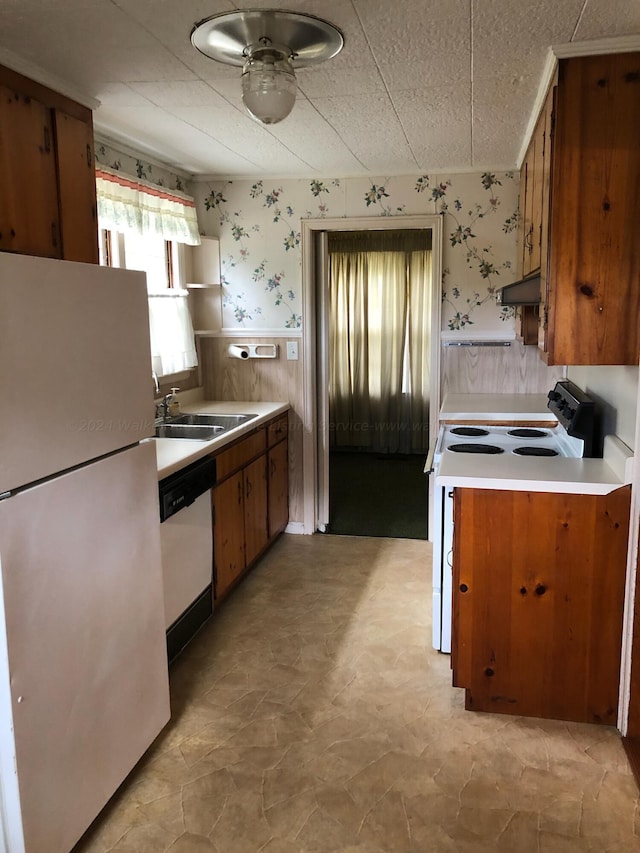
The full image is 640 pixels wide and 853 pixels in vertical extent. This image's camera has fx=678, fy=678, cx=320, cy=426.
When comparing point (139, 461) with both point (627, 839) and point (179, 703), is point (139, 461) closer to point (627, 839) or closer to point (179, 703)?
point (179, 703)

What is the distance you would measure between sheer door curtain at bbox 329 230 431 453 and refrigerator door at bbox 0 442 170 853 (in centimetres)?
434

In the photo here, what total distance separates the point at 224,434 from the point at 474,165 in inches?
83.8

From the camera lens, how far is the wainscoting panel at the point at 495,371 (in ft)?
13.4

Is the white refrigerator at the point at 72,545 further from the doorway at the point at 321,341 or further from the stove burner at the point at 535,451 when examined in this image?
the doorway at the point at 321,341

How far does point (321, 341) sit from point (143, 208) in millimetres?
1441

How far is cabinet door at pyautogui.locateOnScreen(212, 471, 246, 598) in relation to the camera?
3170 mm

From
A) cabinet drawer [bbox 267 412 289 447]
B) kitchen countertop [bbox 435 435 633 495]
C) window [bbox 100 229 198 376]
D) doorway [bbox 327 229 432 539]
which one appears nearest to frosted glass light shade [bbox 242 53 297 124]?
kitchen countertop [bbox 435 435 633 495]

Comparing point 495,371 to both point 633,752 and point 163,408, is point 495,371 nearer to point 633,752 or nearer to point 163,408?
point 163,408

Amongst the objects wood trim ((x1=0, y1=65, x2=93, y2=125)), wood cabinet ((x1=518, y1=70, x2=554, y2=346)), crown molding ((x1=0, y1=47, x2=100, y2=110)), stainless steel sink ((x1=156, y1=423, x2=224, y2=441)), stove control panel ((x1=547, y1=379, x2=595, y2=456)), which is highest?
crown molding ((x1=0, y1=47, x2=100, y2=110))

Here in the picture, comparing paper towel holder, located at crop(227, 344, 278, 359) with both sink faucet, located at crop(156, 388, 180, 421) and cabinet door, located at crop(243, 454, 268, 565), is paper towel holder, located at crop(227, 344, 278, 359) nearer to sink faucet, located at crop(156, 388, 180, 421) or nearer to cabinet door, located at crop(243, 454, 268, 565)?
sink faucet, located at crop(156, 388, 180, 421)

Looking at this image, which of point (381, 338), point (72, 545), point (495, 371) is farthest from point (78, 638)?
point (381, 338)

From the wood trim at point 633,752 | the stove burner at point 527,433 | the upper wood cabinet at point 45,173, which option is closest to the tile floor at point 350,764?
the wood trim at point 633,752

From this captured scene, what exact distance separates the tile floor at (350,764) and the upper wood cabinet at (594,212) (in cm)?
132

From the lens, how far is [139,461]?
205 cm
